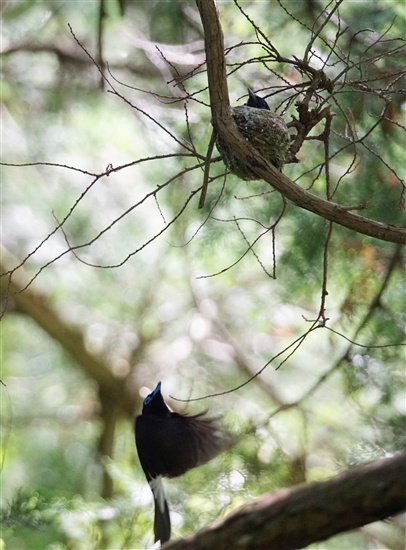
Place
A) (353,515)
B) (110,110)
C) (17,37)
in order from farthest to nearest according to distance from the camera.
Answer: (110,110) < (17,37) < (353,515)

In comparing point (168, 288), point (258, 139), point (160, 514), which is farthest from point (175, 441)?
point (168, 288)

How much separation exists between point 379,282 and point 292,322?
1.10 meters

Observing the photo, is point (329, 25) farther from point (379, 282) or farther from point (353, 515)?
point (353, 515)

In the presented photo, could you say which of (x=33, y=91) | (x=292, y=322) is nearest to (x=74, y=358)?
(x=292, y=322)

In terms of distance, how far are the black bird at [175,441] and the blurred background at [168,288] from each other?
354 millimetres

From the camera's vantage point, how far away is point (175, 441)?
2.06 meters

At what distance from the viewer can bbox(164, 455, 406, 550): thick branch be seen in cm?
98

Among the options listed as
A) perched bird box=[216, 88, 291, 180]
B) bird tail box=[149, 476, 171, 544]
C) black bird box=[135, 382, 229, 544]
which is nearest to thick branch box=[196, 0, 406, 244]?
perched bird box=[216, 88, 291, 180]

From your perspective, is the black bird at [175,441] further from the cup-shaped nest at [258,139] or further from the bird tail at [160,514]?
the cup-shaped nest at [258,139]

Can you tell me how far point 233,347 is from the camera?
380cm

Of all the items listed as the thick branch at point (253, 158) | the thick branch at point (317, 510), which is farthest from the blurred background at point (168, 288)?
the thick branch at point (317, 510)

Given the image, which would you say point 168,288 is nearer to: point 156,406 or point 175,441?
point 156,406

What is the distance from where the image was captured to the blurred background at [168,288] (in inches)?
96.4

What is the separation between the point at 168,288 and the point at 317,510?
3.07 meters
